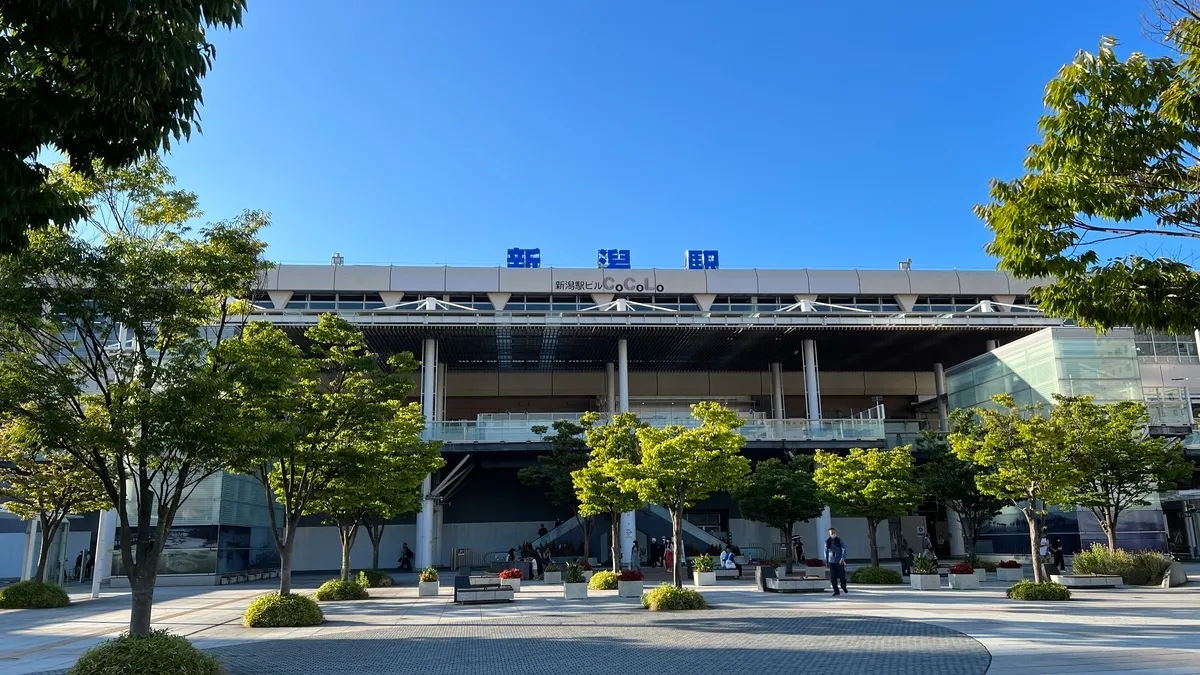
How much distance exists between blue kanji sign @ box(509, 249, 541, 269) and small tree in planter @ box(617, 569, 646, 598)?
25366mm

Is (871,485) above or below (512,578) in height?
above

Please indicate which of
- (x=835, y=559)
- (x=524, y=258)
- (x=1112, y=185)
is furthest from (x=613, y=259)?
(x=1112, y=185)

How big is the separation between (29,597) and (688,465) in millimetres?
17379

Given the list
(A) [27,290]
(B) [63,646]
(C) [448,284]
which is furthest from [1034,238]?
(C) [448,284]

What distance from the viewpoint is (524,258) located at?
44.1 meters

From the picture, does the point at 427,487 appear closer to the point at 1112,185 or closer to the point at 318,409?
the point at 318,409

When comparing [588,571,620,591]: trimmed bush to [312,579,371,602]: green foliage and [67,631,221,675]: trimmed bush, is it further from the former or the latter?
[67,631,221,675]: trimmed bush

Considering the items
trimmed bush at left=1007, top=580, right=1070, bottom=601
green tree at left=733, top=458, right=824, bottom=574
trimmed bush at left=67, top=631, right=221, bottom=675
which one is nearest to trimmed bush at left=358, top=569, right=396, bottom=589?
green tree at left=733, top=458, right=824, bottom=574

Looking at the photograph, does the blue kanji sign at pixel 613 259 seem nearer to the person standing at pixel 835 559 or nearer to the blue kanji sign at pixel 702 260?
the blue kanji sign at pixel 702 260

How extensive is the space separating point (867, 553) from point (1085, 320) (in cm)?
3809

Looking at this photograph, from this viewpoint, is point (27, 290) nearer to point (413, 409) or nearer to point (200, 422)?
point (200, 422)

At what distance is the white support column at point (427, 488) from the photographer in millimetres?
34812

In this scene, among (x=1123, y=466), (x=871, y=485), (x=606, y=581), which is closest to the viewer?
(x=1123, y=466)

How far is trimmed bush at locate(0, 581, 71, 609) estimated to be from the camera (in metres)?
21.1
